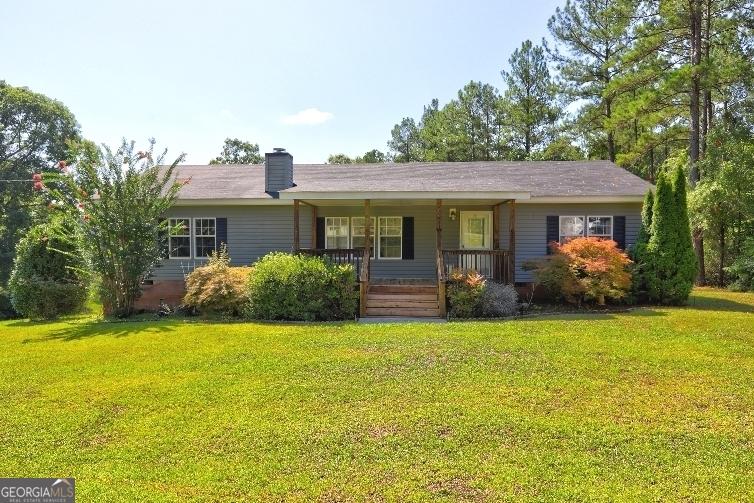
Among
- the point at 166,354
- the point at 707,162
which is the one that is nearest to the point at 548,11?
the point at 707,162

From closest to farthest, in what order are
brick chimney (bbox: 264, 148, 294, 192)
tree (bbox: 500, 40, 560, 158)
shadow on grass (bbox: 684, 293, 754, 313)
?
shadow on grass (bbox: 684, 293, 754, 313)
brick chimney (bbox: 264, 148, 294, 192)
tree (bbox: 500, 40, 560, 158)

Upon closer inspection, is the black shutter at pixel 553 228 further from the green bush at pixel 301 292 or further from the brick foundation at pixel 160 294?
the brick foundation at pixel 160 294

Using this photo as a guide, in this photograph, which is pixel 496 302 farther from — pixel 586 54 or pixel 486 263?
pixel 586 54

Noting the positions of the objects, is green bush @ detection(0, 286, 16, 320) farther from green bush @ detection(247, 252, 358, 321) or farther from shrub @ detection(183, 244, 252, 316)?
green bush @ detection(247, 252, 358, 321)

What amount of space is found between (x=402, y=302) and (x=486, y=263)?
2913 mm

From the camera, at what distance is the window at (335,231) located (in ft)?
44.6

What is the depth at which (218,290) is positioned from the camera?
9891mm

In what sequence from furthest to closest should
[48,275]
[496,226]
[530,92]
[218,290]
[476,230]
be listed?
[530,92]
[476,230]
[496,226]
[48,275]
[218,290]

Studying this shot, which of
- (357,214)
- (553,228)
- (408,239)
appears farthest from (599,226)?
(357,214)

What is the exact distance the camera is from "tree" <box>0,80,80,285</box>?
30275 millimetres

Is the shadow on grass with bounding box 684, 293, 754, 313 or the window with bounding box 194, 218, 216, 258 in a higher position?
the window with bounding box 194, 218, 216, 258

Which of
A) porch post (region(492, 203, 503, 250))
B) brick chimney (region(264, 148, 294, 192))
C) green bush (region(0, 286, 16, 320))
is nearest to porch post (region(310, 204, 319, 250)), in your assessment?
brick chimney (region(264, 148, 294, 192))

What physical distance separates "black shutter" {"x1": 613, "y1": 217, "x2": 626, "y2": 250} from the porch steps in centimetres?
551

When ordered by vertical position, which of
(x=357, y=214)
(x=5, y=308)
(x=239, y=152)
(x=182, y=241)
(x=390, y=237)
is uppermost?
(x=239, y=152)
